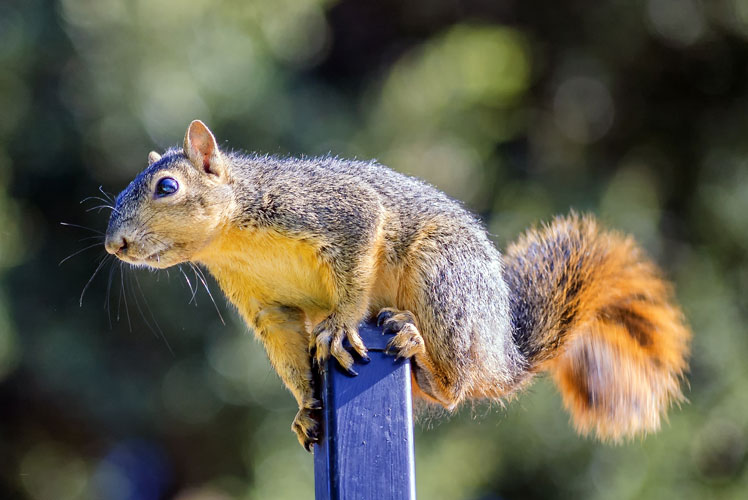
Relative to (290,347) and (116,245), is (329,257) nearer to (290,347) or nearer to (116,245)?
(290,347)

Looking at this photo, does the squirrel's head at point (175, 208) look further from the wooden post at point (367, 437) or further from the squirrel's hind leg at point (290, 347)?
the wooden post at point (367, 437)

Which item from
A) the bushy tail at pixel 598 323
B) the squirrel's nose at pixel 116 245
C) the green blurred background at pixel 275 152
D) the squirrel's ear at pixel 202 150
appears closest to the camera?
the squirrel's nose at pixel 116 245

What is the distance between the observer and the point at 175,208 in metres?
1.74

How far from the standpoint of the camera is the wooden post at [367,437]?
4.54 feet

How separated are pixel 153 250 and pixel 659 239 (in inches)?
106

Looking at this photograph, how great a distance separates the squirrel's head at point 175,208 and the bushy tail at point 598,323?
71 centimetres

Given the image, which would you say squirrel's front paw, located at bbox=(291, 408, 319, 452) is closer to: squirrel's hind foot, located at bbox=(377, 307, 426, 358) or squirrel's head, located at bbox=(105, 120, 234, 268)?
squirrel's hind foot, located at bbox=(377, 307, 426, 358)

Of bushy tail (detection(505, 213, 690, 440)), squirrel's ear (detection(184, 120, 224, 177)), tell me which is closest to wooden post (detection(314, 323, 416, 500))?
squirrel's ear (detection(184, 120, 224, 177))

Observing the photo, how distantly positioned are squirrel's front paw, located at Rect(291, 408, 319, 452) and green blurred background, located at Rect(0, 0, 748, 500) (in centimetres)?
163

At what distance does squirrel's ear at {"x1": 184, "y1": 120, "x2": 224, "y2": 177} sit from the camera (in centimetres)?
184

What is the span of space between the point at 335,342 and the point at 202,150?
53cm

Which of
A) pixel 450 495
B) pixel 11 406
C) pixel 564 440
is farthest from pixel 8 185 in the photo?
pixel 564 440

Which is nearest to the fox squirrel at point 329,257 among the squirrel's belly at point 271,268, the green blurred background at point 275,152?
the squirrel's belly at point 271,268

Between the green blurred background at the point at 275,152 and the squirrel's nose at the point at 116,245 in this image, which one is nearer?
the squirrel's nose at the point at 116,245
